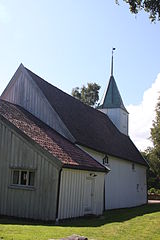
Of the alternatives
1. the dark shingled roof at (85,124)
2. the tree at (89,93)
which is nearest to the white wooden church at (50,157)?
the dark shingled roof at (85,124)

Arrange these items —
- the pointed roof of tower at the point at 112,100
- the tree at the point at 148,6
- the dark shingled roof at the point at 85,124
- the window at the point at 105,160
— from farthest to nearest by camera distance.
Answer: the pointed roof of tower at the point at 112,100 < the window at the point at 105,160 < the dark shingled roof at the point at 85,124 < the tree at the point at 148,6

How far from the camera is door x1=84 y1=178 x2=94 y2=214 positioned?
18.8 m

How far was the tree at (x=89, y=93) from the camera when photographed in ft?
187

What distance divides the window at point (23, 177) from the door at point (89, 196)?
10.4ft

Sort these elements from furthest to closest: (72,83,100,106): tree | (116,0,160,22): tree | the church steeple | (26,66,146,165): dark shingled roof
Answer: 1. (72,83,100,106): tree
2. the church steeple
3. (26,66,146,165): dark shingled roof
4. (116,0,160,22): tree

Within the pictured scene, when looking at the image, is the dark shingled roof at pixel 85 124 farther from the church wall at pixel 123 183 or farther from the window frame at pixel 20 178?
the window frame at pixel 20 178

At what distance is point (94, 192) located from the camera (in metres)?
19.6

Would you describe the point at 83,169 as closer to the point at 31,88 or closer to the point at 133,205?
the point at 31,88

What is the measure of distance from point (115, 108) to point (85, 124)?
11885 millimetres

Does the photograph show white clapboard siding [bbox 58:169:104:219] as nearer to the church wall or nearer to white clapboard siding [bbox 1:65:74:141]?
white clapboard siding [bbox 1:65:74:141]

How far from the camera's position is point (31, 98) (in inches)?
917

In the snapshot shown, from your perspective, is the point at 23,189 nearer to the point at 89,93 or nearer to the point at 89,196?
the point at 89,196

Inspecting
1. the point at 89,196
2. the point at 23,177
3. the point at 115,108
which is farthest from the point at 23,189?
the point at 115,108

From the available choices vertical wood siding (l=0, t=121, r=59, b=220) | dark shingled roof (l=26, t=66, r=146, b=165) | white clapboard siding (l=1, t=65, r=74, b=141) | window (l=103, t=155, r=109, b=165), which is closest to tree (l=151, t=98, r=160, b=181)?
dark shingled roof (l=26, t=66, r=146, b=165)
